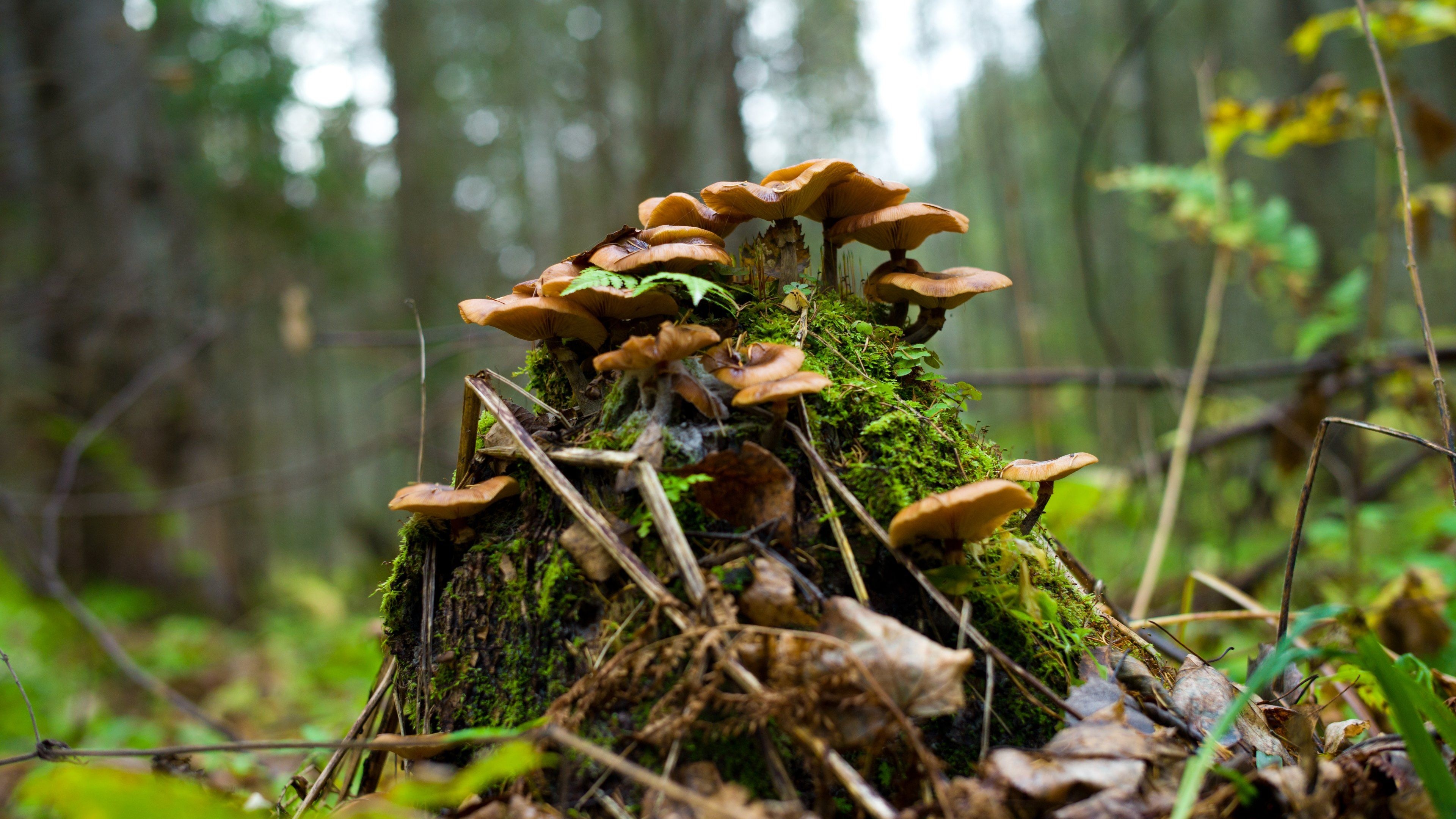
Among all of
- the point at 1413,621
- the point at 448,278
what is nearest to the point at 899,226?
the point at 1413,621

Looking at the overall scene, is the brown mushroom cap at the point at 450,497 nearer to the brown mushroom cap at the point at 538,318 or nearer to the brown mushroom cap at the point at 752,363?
the brown mushroom cap at the point at 538,318

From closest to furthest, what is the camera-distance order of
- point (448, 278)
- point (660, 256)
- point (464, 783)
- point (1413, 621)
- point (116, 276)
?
point (464, 783)
point (660, 256)
point (1413, 621)
point (116, 276)
point (448, 278)

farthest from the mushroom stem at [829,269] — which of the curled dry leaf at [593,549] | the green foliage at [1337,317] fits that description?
the green foliage at [1337,317]

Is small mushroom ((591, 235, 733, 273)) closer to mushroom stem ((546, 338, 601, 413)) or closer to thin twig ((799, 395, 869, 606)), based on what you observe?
mushroom stem ((546, 338, 601, 413))

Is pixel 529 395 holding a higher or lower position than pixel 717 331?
lower

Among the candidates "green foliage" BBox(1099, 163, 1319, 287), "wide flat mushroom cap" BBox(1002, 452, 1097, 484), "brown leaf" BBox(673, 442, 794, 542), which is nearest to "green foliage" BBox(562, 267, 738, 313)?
"brown leaf" BBox(673, 442, 794, 542)

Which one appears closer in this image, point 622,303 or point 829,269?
point 622,303

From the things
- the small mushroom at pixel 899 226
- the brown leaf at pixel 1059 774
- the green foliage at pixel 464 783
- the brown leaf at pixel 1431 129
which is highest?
the brown leaf at pixel 1431 129

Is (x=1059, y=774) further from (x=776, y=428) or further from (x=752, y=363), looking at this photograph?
(x=752, y=363)
